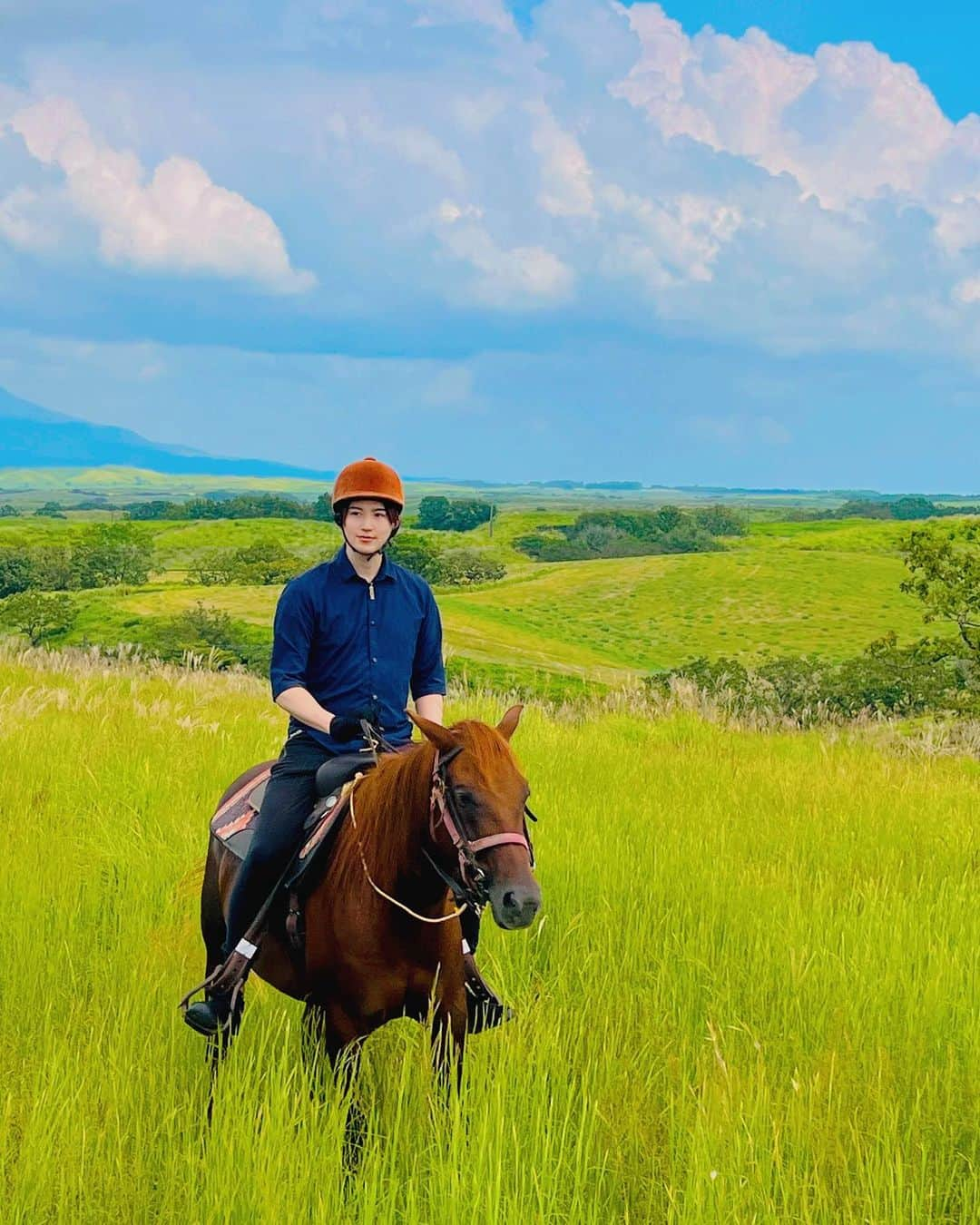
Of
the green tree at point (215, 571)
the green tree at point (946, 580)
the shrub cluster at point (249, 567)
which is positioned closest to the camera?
the green tree at point (946, 580)

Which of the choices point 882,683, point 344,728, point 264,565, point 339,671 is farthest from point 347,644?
point 264,565

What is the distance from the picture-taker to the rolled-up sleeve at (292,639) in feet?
14.8

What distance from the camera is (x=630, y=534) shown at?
485ft

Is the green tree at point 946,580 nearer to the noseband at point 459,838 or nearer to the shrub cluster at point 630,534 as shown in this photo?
the noseband at point 459,838

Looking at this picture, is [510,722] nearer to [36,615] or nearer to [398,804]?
[398,804]

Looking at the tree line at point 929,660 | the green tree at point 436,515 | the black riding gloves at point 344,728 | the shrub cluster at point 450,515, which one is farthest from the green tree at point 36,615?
the green tree at point 436,515

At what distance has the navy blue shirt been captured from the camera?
4562 millimetres

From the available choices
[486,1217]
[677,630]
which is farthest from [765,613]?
[486,1217]

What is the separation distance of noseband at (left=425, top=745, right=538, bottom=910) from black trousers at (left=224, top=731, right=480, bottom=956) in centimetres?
79

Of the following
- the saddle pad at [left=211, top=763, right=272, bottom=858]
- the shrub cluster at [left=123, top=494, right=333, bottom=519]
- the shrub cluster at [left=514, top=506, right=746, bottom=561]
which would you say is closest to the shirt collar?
the saddle pad at [left=211, top=763, right=272, bottom=858]

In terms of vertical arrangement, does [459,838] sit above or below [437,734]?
below

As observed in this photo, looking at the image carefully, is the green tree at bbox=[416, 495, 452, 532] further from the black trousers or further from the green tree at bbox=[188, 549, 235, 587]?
the black trousers

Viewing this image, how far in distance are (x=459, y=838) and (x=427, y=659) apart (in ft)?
4.88

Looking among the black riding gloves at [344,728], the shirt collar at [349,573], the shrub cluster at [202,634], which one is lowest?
the shrub cluster at [202,634]
